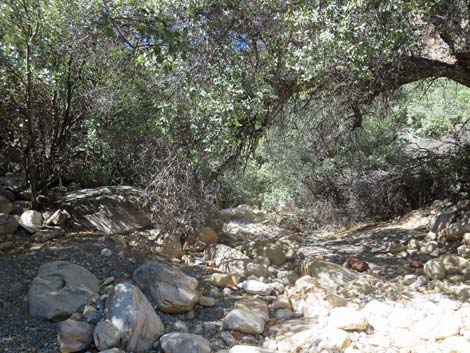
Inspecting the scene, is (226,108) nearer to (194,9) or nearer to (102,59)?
(194,9)

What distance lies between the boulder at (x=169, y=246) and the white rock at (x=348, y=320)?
6.60 ft

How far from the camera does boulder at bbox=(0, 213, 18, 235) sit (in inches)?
178

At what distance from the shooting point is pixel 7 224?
4555mm

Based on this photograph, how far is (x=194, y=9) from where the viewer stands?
4.25 meters

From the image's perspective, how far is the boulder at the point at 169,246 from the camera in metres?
4.89

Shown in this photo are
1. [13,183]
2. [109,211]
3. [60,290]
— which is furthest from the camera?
[13,183]

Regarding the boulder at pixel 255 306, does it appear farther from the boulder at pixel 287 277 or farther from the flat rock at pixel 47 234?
the flat rock at pixel 47 234

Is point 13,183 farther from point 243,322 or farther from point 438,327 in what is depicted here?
point 438,327

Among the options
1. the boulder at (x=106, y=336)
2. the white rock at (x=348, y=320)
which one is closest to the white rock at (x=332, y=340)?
the white rock at (x=348, y=320)

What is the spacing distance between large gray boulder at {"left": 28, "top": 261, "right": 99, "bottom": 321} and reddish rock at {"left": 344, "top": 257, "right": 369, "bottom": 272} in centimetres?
304

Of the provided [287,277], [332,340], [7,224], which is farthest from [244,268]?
[7,224]

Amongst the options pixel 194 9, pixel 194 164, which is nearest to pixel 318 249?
pixel 194 164

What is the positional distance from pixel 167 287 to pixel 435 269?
306cm

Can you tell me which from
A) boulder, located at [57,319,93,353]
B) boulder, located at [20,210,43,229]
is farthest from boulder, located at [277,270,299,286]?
boulder, located at [20,210,43,229]
